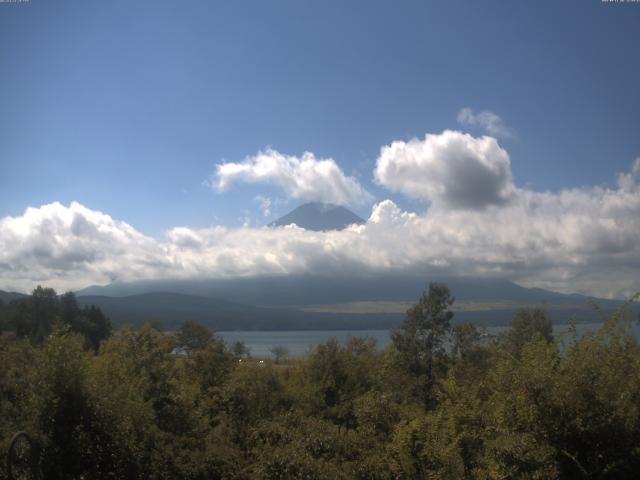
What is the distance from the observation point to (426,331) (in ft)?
92.9

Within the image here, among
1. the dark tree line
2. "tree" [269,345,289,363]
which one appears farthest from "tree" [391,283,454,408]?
the dark tree line

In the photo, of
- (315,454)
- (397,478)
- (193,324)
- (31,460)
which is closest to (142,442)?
(31,460)

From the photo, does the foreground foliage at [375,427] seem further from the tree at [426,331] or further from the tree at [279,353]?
the tree at [279,353]

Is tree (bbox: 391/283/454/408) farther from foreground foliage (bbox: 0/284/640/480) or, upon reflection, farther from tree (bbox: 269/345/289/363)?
tree (bbox: 269/345/289/363)

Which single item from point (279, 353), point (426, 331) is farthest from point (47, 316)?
point (426, 331)

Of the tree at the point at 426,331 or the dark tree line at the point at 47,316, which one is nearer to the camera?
the tree at the point at 426,331

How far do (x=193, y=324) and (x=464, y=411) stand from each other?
58027 mm

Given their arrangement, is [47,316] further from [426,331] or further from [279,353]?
[426,331]

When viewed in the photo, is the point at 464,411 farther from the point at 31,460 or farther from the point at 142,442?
the point at 31,460

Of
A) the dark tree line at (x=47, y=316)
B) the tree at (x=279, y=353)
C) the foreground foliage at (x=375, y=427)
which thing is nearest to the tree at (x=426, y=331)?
the foreground foliage at (x=375, y=427)

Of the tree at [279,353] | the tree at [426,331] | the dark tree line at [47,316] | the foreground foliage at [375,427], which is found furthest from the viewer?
the dark tree line at [47,316]

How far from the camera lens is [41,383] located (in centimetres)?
1134

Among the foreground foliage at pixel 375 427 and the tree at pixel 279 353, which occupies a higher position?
the foreground foliage at pixel 375 427

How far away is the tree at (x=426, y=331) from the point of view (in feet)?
92.4
